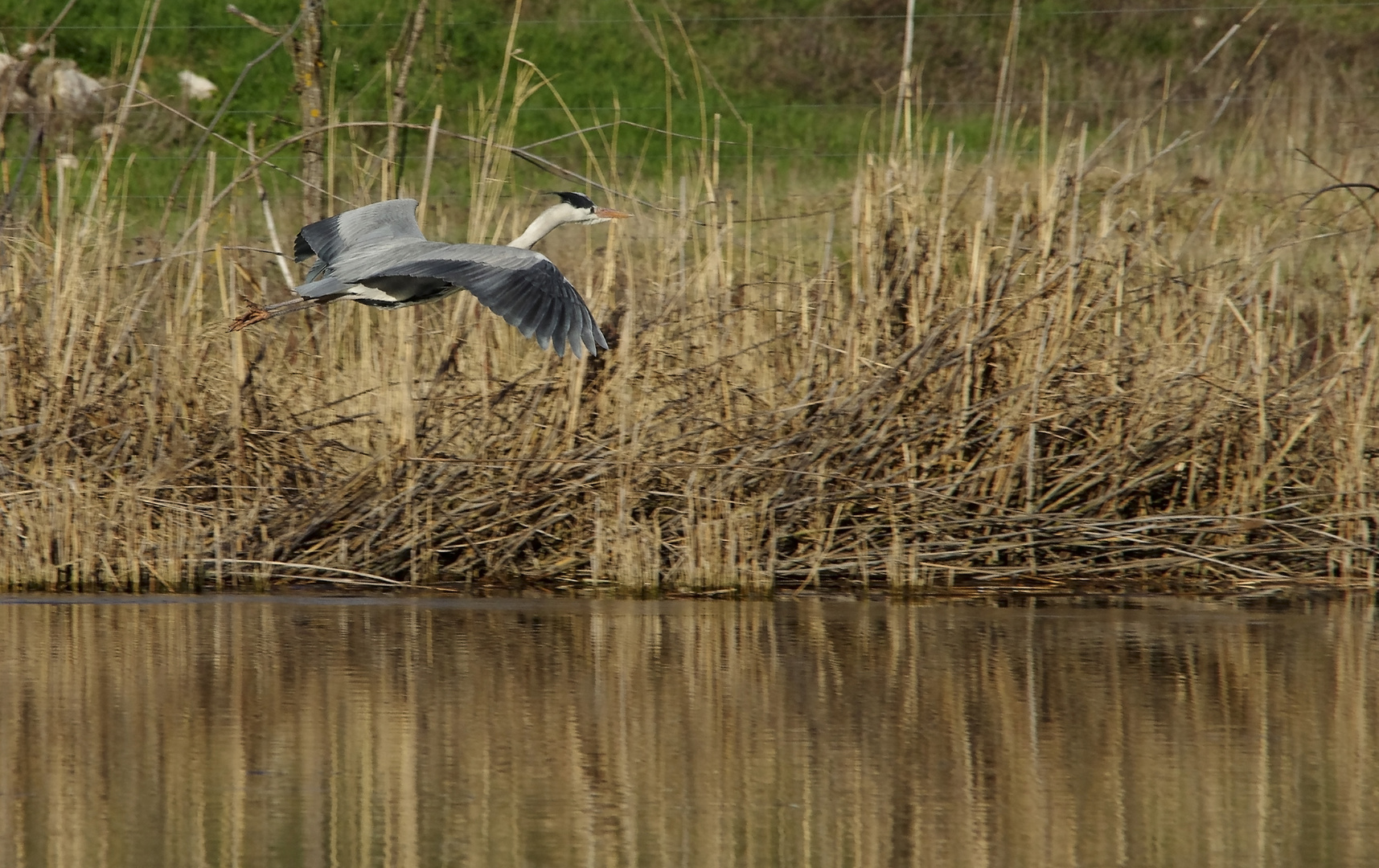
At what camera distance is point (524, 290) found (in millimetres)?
5562

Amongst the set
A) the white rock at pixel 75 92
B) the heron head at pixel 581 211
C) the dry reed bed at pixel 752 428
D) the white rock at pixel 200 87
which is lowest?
the dry reed bed at pixel 752 428

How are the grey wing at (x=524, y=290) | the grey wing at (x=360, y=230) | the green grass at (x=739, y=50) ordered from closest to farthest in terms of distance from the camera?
A: 1. the grey wing at (x=524, y=290)
2. the grey wing at (x=360, y=230)
3. the green grass at (x=739, y=50)

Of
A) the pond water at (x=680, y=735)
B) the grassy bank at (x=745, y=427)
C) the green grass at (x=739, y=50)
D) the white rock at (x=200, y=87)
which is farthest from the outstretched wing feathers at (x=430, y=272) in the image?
the white rock at (x=200, y=87)

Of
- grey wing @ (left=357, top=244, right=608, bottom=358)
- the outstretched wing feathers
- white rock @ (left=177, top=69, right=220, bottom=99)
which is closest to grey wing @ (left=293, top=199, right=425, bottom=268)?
the outstretched wing feathers

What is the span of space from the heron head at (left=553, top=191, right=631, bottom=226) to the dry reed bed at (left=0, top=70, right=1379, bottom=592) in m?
0.23

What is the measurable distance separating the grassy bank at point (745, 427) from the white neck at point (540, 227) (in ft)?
1.04

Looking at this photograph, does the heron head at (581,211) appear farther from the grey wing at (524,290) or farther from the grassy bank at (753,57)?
the grassy bank at (753,57)

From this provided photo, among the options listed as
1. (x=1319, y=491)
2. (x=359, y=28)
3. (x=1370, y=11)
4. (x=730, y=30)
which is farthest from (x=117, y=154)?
(x=1370, y=11)

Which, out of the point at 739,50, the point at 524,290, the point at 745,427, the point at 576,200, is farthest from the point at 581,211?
the point at 739,50

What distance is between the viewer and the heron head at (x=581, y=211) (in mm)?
6773

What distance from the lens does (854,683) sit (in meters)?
4.99

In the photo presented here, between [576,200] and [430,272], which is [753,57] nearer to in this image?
[576,200]

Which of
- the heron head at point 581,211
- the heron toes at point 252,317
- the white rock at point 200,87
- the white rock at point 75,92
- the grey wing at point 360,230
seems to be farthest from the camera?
the white rock at point 200,87

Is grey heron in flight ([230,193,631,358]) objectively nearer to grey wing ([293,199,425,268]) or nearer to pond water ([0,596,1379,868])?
grey wing ([293,199,425,268])
